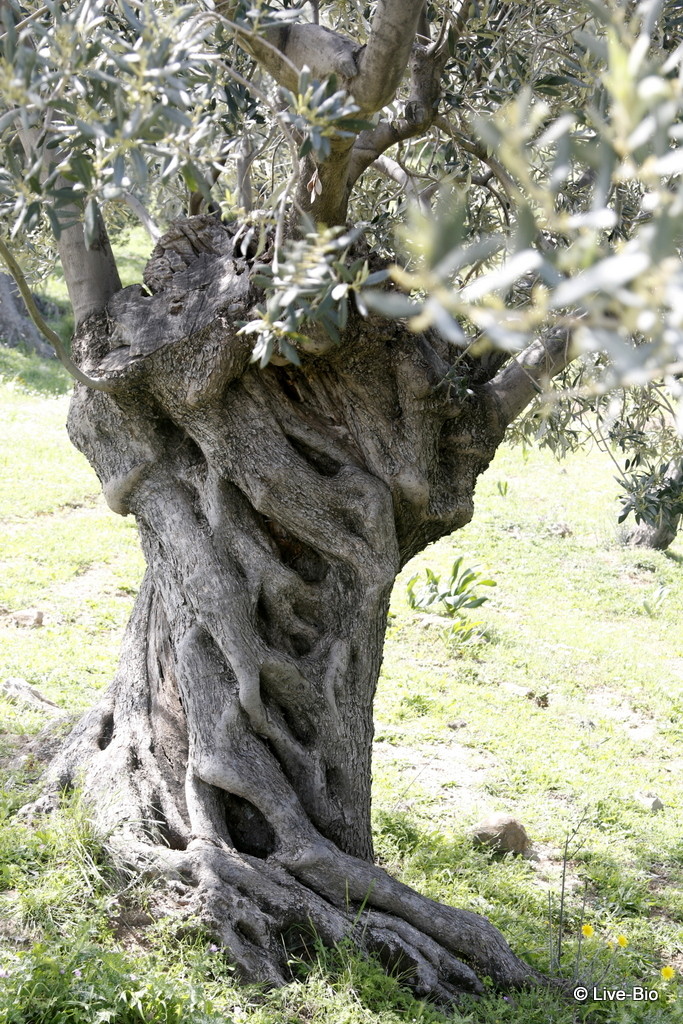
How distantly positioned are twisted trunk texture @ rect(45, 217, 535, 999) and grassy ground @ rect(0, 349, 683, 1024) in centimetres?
25

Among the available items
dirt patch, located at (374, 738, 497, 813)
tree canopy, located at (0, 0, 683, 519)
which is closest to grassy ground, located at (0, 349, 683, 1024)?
dirt patch, located at (374, 738, 497, 813)

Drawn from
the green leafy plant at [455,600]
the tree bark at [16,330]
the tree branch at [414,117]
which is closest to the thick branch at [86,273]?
the tree branch at [414,117]

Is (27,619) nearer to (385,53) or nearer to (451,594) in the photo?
(451,594)

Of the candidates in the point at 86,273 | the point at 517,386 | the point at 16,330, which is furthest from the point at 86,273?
the point at 16,330

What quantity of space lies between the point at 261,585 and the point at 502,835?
2.25m

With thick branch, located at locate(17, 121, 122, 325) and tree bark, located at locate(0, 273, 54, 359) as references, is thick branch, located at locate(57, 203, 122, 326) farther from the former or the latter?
tree bark, located at locate(0, 273, 54, 359)

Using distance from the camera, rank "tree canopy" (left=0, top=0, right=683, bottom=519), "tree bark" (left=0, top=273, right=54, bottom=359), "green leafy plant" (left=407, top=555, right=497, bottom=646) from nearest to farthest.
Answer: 1. "tree canopy" (left=0, top=0, right=683, bottom=519)
2. "green leafy plant" (left=407, top=555, right=497, bottom=646)
3. "tree bark" (left=0, top=273, right=54, bottom=359)

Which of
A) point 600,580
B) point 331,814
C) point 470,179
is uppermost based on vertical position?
point 470,179

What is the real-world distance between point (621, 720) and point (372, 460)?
416 cm

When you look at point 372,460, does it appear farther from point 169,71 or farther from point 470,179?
point 169,71

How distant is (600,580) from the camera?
1016 centimetres

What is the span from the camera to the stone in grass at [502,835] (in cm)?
529

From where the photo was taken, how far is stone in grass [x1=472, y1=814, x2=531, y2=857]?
5.29m

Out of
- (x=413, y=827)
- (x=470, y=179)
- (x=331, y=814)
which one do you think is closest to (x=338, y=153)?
(x=470, y=179)
